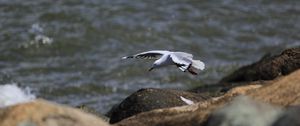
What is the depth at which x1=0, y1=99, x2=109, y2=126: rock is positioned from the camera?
367cm

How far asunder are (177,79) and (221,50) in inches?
56.9

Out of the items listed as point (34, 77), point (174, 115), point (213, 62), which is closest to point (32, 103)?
point (174, 115)

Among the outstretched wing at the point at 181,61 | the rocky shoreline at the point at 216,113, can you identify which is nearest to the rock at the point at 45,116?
the rocky shoreline at the point at 216,113

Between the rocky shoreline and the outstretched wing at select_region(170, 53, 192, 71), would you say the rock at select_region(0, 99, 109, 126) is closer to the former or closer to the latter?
the rocky shoreline

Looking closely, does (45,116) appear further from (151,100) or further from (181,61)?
(151,100)

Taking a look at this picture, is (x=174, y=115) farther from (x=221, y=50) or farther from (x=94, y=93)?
(x=221, y=50)

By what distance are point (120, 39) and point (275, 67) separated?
5615 mm

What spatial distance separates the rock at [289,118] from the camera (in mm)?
3387

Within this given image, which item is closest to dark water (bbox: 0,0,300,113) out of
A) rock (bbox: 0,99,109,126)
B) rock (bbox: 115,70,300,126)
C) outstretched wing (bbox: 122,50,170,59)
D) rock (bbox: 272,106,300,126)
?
outstretched wing (bbox: 122,50,170,59)

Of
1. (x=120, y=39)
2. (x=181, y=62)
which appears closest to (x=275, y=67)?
(x=181, y=62)

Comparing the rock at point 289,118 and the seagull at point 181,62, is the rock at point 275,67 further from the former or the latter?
the rock at point 289,118

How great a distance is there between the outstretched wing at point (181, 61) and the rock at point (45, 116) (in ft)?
5.27

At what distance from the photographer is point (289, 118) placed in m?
3.43

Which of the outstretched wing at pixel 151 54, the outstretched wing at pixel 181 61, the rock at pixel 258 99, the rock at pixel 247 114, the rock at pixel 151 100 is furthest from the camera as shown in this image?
the rock at pixel 151 100
